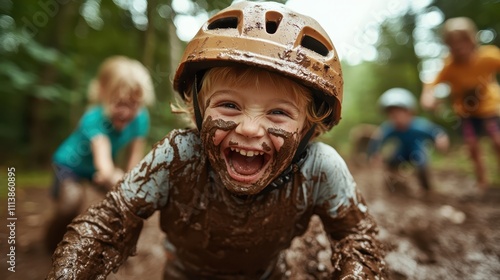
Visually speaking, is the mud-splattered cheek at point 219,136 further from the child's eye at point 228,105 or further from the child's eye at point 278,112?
the child's eye at point 278,112

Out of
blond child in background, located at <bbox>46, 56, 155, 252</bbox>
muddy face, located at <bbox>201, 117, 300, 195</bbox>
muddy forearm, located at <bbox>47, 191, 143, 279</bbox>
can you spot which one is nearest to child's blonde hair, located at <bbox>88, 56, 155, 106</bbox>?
blond child in background, located at <bbox>46, 56, 155, 252</bbox>

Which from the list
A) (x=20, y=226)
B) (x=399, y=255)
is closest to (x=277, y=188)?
(x=399, y=255)

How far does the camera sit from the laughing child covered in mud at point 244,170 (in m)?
1.59

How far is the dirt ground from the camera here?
10.4ft

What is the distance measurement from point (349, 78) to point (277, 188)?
64.1 feet

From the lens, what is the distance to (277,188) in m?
1.86

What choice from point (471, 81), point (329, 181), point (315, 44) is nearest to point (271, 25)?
point (315, 44)

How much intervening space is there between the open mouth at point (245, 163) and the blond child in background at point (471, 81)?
4.45 metres

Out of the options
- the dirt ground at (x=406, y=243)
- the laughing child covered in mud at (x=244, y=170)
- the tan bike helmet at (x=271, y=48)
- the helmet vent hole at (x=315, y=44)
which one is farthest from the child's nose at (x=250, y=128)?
the dirt ground at (x=406, y=243)

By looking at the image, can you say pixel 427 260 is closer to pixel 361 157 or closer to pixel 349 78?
pixel 361 157

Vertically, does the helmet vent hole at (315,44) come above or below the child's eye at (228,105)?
above

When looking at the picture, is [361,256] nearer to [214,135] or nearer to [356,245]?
[356,245]

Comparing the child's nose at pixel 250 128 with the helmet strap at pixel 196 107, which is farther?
the helmet strap at pixel 196 107

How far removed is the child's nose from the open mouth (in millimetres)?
88
